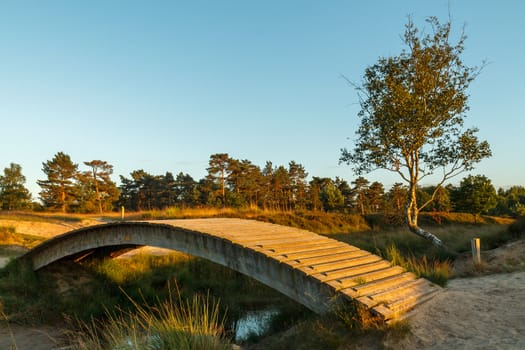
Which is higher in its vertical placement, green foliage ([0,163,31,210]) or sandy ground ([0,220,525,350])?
green foliage ([0,163,31,210])

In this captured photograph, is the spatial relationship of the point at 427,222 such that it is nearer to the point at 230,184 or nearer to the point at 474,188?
the point at 474,188

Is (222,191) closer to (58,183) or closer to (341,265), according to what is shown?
(58,183)

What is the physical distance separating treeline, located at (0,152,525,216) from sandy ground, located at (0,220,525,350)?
25.1m

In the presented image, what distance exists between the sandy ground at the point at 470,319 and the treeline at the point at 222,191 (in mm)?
25093

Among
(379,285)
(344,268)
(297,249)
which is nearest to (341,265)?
(344,268)

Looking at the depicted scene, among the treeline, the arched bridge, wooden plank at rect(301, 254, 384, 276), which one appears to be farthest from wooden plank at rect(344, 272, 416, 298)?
the treeline

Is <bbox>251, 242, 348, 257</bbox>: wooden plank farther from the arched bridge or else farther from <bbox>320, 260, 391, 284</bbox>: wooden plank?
<bbox>320, 260, 391, 284</bbox>: wooden plank

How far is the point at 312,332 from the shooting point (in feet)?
18.5

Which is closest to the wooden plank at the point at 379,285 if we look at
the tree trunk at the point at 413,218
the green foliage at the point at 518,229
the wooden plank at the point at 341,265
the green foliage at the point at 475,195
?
the wooden plank at the point at 341,265

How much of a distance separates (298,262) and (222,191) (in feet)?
132

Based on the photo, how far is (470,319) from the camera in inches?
208

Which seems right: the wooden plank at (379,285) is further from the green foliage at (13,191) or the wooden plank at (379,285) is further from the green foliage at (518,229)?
the green foliage at (13,191)

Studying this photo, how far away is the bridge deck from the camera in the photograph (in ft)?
18.7

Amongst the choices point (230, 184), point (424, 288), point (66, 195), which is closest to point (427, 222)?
point (424, 288)
